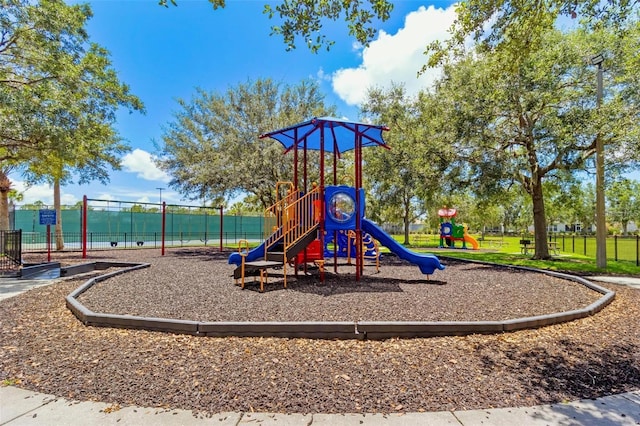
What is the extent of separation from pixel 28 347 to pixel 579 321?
7711 millimetres

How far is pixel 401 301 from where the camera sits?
6.48m

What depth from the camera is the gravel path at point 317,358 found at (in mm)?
3193

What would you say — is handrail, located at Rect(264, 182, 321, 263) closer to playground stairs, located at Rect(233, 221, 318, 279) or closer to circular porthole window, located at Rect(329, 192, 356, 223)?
playground stairs, located at Rect(233, 221, 318, 279)

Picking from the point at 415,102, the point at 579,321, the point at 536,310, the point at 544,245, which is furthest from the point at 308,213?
the point at 415,102

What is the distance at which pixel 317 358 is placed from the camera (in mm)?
3938

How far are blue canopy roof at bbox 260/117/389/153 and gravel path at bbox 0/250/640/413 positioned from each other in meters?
4.14

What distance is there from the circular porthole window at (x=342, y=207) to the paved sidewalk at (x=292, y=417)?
607 centimetres

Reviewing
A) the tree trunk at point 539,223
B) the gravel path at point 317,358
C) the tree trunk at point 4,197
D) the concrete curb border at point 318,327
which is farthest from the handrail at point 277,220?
the tree trunk at point 4,197

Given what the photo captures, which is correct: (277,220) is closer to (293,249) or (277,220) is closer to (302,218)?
(302,218)

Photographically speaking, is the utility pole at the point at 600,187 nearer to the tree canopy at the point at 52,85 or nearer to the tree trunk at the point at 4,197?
the tree canopy at the point at 52,85

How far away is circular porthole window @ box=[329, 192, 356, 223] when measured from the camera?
879cm

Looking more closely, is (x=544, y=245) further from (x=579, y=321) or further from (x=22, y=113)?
(x=22, y=113)

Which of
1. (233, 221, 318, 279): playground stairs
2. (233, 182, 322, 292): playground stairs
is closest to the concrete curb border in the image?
(233, 221, 318, 279): playground stairs

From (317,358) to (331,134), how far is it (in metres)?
7.88
